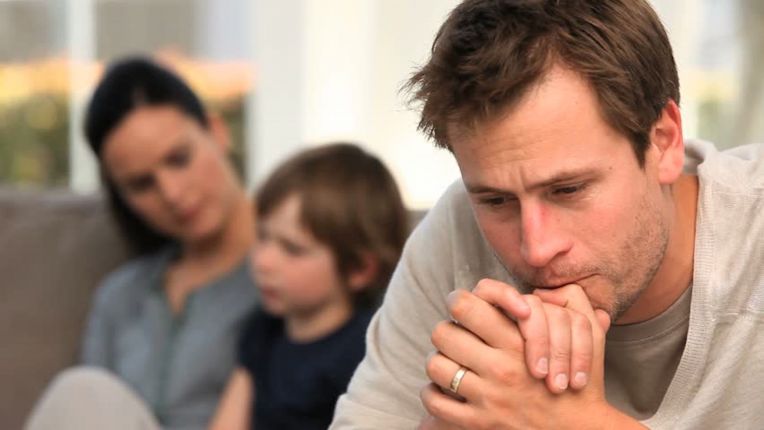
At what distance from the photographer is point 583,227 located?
1.19 metres

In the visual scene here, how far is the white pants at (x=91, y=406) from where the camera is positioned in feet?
6.64

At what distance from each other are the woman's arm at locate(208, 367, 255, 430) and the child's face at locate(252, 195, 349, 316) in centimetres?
17

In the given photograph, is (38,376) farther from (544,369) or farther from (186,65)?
(186,65)

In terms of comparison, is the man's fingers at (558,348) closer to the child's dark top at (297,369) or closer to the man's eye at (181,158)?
the child's dark top at (297,369)

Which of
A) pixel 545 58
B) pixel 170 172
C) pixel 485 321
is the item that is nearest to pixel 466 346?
pixel 485 321

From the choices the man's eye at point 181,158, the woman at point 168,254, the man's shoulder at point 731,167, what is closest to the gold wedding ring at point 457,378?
the man's shoulder at point 731,167

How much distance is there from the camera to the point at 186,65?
150 inches

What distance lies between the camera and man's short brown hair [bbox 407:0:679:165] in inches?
46.1

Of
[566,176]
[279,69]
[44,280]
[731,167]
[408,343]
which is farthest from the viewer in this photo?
[279,69]

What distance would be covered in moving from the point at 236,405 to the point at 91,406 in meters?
0.26

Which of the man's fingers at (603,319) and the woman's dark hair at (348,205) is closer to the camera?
the man's fingers at (603,319)

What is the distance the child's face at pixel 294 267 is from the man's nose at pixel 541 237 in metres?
0.89

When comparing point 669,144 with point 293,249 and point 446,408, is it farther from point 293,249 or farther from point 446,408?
point 293,249

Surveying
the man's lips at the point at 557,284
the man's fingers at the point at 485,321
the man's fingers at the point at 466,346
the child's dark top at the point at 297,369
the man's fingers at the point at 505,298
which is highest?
the man's lips at the point at 557,284
